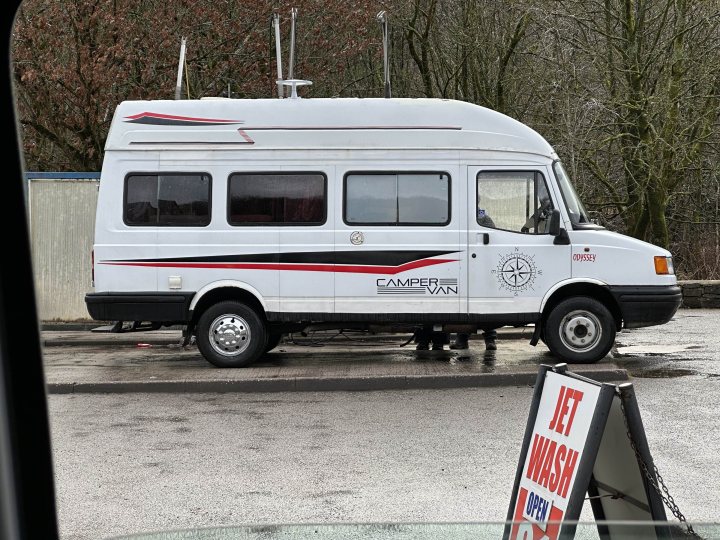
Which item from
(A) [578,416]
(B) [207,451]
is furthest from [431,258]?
(A) [578,416]

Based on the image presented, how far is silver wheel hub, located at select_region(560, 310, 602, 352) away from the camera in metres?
12.4

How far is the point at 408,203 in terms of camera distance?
12516 millimetres

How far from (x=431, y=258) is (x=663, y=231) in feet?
37.1

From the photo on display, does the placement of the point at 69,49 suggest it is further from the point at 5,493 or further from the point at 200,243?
the point at 5,493

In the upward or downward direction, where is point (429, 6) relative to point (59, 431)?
upward

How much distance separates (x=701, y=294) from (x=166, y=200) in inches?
484

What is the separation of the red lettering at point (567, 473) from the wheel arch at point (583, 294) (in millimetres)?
8100

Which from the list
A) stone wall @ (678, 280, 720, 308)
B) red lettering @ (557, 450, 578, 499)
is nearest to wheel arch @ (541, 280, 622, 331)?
red lettering @ (557, 450, 578, 499)

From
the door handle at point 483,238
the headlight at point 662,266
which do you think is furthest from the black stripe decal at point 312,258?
the headlight at point 662,266

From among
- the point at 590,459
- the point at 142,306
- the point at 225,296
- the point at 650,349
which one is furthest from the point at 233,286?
the point at 590,459

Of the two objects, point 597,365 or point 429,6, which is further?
point 429,6

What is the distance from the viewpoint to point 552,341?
40.8 feet

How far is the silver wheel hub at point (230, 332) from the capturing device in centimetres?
1252

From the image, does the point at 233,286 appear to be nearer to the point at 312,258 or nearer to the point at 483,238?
the point at 312,258
